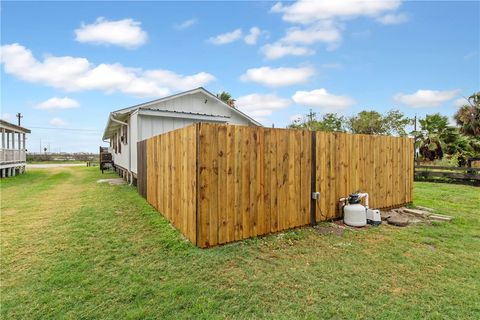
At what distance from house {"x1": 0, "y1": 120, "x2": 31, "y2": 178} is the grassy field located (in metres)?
12.6

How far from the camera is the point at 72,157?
4184 centimetres

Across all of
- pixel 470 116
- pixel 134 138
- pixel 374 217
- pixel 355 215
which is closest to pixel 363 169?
pixel 374 217

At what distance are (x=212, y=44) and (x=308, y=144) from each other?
9.51 metres

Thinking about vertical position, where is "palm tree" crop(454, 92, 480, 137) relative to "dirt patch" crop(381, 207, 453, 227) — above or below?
above

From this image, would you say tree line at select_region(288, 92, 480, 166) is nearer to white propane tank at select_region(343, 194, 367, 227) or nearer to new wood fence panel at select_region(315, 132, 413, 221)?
new wood fence panel at select_region(315, 132, 413, 221)

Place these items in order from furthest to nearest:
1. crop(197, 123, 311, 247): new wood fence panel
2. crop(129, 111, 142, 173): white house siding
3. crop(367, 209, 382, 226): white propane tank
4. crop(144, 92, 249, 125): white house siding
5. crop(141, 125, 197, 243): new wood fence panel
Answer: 1. crop(144, 92, 249, 125): white house siding
2. crop(129, 111, 142, 173): white house siding
3. crop(367, 209, 382, 226): white propane tank
4. crop(141, 125, 197, 243): new wood fence panel
5. crop(197, 123, 311, 247): new wood fence panel

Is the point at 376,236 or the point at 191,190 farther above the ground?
the point at 191,190

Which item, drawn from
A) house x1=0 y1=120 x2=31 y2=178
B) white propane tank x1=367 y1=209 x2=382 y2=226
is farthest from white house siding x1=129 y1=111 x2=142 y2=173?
house x1=0 y1=120 x2=31 y2=178

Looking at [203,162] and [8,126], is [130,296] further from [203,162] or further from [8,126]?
[8,126]

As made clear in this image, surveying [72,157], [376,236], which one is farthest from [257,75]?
[72,157]

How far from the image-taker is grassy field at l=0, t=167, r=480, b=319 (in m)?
2.35

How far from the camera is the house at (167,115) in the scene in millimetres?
10031

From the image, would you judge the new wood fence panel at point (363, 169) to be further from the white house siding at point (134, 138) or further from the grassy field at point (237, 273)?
the white house siding at point (134, 138)

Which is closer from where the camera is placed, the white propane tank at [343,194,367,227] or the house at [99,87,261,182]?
the white propane tank at [343,194,367,227]
